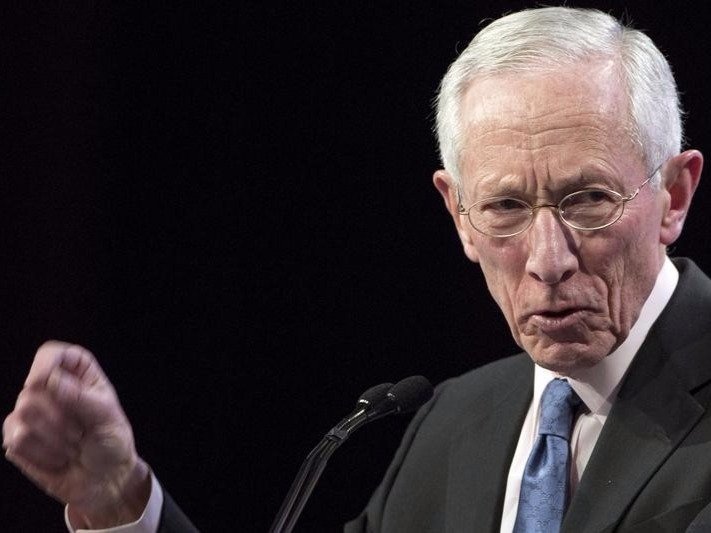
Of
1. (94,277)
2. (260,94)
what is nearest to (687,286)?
(260,94)

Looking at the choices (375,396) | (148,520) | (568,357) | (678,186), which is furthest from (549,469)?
(148,520)

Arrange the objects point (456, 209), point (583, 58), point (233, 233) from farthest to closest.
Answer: point (233, 233) < point (456, 209) < point (583, 58)

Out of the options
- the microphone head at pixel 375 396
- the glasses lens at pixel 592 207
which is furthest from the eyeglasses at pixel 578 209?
the microphone head at pixel 375 396

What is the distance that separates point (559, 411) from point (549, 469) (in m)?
0.13

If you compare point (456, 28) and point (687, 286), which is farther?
point (456, 28)

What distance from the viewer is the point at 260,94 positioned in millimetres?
3740

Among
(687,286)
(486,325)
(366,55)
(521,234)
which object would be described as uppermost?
(366,55)

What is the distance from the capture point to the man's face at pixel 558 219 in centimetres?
223

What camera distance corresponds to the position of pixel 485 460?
8.36 ft

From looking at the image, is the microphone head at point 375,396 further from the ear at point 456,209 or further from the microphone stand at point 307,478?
the ear at point 456,209

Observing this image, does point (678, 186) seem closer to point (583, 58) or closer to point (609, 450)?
point (583, 58)

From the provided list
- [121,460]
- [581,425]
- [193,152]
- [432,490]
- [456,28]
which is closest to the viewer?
[121,460]

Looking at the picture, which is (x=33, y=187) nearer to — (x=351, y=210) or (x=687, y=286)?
(x=351, y=210)

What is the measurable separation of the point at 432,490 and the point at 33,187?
175cm
